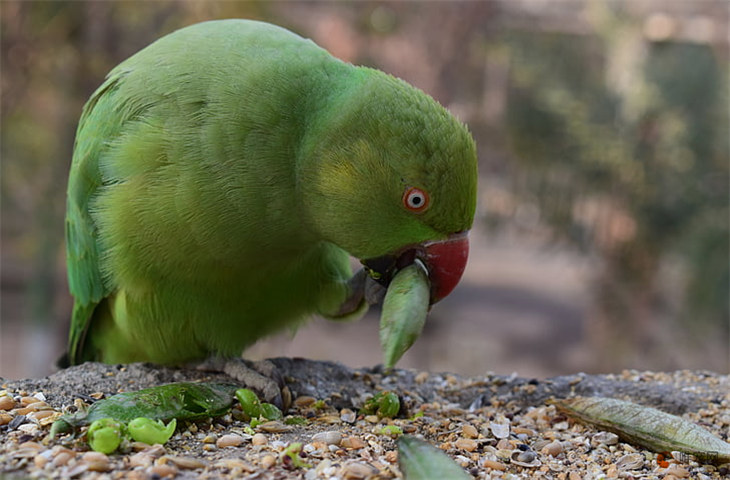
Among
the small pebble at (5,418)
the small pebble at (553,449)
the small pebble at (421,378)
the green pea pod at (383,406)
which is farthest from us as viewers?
the small pebble at (421,378)

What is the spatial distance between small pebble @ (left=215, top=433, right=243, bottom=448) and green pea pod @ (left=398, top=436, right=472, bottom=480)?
49 cm

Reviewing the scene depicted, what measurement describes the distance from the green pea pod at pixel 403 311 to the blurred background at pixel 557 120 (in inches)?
199

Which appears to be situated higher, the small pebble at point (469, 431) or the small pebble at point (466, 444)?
the small pebble at point (469, 431)

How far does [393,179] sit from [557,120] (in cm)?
623

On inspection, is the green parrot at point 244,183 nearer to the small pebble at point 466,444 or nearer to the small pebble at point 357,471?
the small pebble at point 466,444

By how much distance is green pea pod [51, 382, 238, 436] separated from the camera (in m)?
2.07

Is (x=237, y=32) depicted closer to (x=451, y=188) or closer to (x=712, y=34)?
(x=451, y=188)

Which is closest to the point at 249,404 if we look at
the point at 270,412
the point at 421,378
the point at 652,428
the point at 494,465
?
the point at 270,412

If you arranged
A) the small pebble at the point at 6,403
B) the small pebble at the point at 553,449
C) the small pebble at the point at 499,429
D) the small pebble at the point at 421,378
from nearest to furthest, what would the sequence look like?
the small pebble at the point at 6,403 → the small pebble at the point at 553,449 → the small pebble at the point at 499,429 → the small pebble at the point at 421,378

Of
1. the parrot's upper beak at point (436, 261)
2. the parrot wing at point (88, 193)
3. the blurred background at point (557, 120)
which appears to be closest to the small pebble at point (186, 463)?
the parrot's upper beak at point (436, 261)

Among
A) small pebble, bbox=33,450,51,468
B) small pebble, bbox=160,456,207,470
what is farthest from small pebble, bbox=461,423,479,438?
small pebble, bbox=33,450,51,468

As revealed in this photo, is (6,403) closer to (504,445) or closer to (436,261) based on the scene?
(436,261)

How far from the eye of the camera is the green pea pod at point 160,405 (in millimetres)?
2074

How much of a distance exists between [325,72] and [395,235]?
25.5 inches
